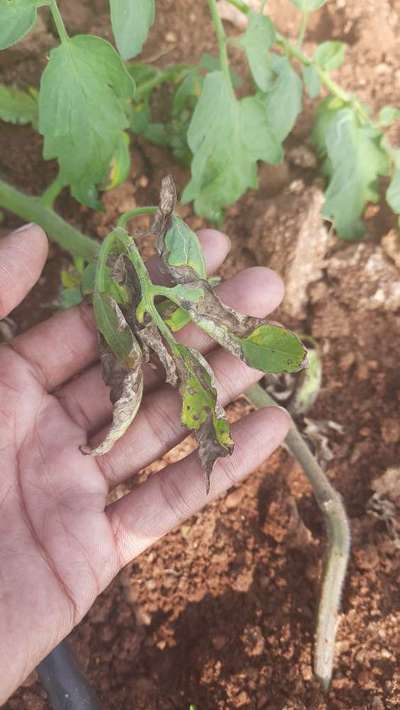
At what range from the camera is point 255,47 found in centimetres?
187

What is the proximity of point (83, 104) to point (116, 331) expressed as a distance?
A: 0.58 metres

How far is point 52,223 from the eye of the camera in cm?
210

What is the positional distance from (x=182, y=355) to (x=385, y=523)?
3.15 feet

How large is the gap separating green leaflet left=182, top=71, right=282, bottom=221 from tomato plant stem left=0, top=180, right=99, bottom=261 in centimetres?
33

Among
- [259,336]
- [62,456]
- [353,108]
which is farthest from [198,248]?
[353,108]

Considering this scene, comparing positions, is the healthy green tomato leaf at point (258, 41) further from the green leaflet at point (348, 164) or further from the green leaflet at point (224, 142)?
the green leaflet at point (348, 164)

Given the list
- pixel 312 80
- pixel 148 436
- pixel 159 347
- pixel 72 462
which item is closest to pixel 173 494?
pixel 148 436

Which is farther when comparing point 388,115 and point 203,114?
point 388,115

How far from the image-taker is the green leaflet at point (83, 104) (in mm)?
1663

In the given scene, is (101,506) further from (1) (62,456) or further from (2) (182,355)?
(2) (182,355)

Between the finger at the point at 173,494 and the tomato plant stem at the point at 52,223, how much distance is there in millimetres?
716

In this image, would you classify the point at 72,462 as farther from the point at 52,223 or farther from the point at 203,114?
the point at 203,114

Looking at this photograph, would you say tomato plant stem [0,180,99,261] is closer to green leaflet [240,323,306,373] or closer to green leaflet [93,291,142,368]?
green leaflet [93,291,142,368]

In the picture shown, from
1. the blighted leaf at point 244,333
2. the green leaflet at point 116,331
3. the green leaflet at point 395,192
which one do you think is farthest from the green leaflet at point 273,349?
the green leaflet at point 395,192
